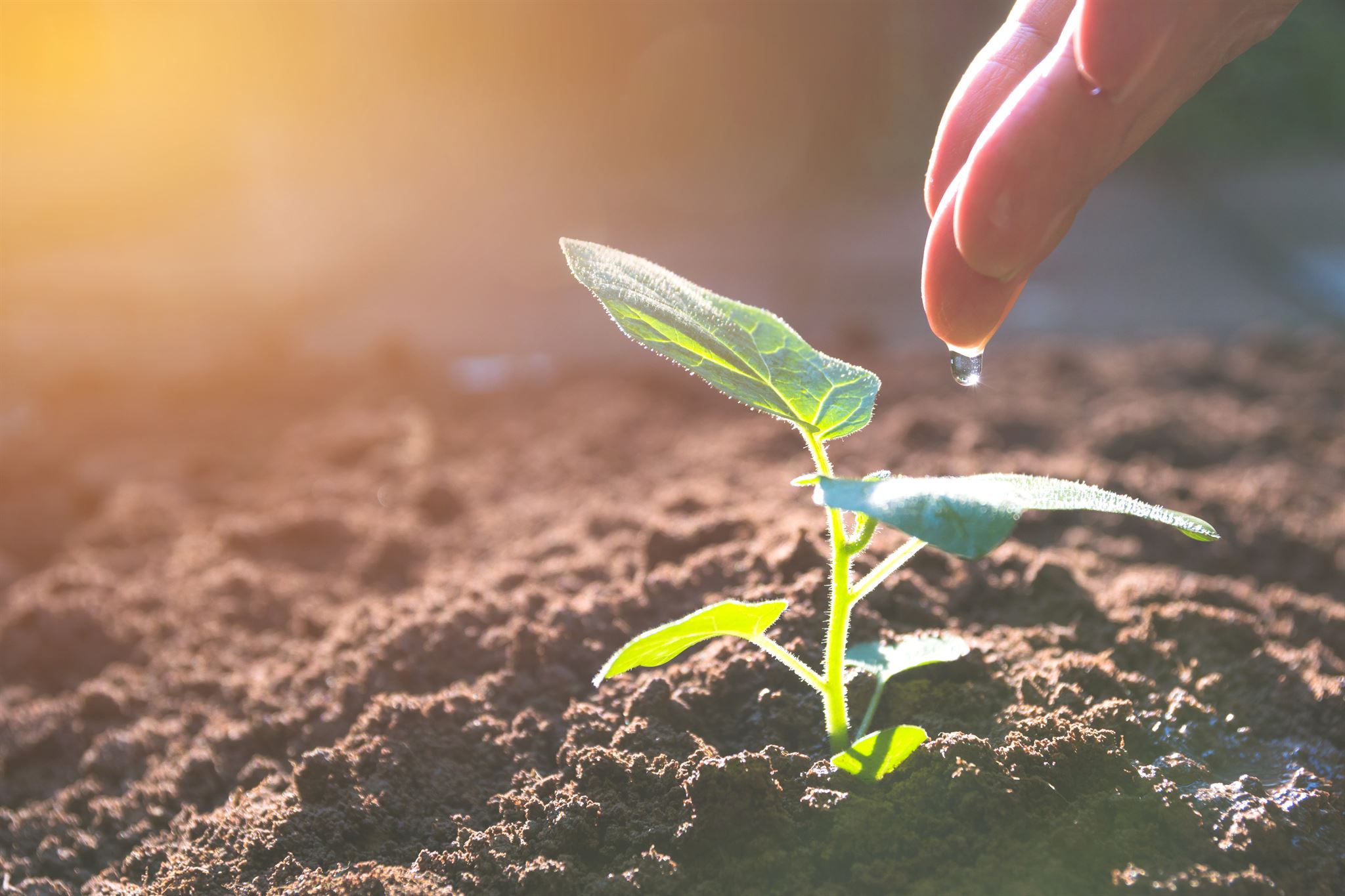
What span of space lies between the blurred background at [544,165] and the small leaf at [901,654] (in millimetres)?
2705

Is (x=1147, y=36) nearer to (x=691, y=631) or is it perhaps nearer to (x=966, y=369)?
(x=966, y=369)

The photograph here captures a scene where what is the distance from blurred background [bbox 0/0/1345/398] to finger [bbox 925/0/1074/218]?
99.3 inches

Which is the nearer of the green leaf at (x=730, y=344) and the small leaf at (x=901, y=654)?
the green leaf at (x=730, y=344)

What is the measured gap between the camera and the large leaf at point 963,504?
0.72 m

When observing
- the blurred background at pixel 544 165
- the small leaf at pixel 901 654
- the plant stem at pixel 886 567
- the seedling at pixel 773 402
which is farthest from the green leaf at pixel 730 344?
the blurred background at pixel 544 165

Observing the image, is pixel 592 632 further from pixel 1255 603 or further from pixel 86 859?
pixel 1255 603

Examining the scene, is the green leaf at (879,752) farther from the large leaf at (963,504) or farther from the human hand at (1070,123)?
the human hand at (1070,123)

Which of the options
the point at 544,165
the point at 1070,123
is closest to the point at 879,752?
the point at 1070,123

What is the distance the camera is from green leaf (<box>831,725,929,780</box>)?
0.95 m

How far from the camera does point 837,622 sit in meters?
0.93

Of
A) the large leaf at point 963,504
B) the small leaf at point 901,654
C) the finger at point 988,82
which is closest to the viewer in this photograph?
the large leaf at point 963,504

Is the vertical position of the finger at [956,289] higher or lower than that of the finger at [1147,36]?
lower

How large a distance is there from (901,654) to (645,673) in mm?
301

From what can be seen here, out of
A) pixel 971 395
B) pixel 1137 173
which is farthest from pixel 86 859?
pixel 1137 173
